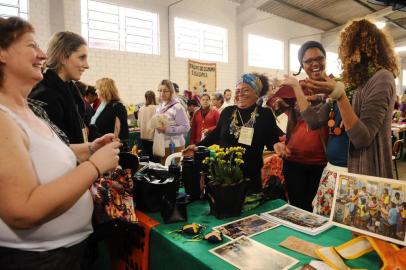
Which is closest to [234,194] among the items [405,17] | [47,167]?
[47,167]

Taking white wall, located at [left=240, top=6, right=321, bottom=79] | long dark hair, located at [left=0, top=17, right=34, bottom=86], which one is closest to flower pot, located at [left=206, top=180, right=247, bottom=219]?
long dark hair, located at [left=0, top=17, right=34, bottom=86]

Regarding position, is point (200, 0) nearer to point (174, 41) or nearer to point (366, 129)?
point (174, 41)

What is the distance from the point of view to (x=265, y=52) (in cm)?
982

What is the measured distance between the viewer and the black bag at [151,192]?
1.33 m

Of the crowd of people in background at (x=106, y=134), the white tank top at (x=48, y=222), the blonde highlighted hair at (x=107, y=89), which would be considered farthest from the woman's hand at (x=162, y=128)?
the white tank top at (x=48, y=222)

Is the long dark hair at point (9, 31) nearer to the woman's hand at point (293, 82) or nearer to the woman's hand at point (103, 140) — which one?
the woman's hand at point (103, 140)

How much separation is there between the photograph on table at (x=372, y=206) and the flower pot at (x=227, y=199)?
1.25 feet

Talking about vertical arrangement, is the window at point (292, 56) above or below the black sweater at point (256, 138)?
above

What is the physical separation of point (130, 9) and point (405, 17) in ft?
29.6

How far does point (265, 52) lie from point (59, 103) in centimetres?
912

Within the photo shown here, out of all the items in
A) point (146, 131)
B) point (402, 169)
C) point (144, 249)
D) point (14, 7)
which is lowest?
point (402, 169)

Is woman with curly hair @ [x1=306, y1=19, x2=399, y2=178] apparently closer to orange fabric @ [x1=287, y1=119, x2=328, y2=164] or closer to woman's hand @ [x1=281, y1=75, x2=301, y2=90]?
woman's hand @ [x1=281, y1=75, x2=301, y2=90]

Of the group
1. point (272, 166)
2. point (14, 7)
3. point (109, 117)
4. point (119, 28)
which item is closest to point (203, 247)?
point (272, 166)

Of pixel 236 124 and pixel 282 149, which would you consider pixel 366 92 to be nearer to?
pixel 282 149
